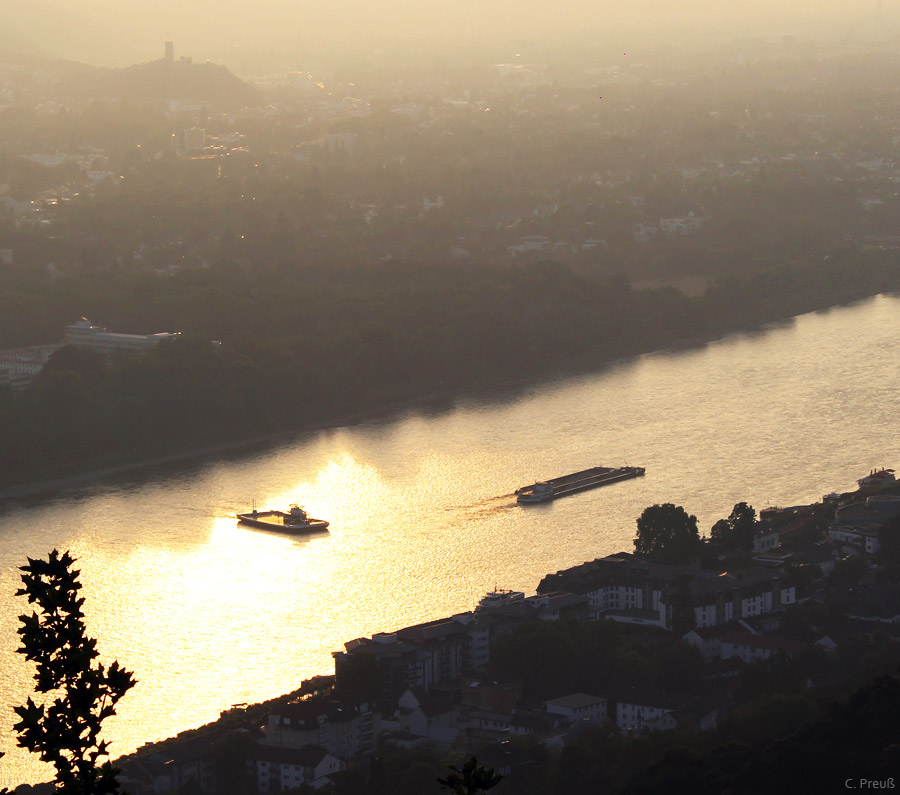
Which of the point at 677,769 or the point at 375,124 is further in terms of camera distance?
the point at 375,124

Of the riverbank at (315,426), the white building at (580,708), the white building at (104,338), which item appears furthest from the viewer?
the white building at (104,338)

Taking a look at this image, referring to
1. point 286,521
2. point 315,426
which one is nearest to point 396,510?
point 286,521

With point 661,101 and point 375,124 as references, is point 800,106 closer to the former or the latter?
point 661,101

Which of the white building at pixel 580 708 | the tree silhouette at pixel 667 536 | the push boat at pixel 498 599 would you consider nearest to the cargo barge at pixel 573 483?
the tree silhouette at pixel 667 536

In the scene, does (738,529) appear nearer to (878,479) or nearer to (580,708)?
(878,479)

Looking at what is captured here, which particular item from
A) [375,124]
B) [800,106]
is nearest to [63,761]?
[375,124]

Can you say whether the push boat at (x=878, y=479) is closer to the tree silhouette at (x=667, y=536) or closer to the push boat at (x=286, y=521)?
the tree silhouette at (x=667, y=536)
